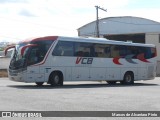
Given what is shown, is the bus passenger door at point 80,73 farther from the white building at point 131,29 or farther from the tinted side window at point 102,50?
the white building at point 131,29

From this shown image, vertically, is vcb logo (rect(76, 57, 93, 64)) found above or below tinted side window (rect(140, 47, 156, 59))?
below

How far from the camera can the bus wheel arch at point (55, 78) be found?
25188 millimetres

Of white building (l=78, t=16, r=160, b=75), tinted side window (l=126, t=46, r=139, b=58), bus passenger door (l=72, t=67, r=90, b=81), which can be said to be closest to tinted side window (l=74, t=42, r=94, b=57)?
bus passenger door (l=72, t=67, r=90, b=81)

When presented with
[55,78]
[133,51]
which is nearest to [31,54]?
[55,78]

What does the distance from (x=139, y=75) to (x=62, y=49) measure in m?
8.23

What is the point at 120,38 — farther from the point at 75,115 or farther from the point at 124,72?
the point at 75,115

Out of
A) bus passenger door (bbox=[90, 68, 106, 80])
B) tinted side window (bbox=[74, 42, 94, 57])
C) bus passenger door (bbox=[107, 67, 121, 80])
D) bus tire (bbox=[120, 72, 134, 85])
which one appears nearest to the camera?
tinted side window (bbox=[74, 42, 94, 57])

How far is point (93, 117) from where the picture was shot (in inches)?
459

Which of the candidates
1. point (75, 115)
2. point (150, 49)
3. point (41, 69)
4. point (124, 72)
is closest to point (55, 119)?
point (75, 115)

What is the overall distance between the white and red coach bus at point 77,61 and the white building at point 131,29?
38.0m

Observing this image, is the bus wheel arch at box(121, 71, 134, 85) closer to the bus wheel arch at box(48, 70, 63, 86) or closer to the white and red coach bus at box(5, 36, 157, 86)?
the white and red coach bus at box(5, 36, 157, 86)

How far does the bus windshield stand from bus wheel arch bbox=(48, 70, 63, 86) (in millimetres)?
1280

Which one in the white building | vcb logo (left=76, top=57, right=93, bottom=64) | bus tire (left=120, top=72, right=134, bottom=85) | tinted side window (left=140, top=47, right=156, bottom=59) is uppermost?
the white building

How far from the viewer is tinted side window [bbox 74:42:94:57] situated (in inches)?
1044
